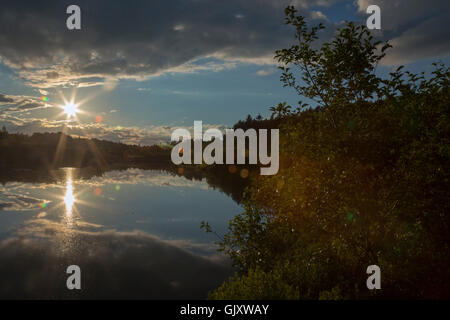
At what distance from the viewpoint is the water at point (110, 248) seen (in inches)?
814

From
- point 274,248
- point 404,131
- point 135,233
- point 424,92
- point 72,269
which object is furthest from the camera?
point 135,233

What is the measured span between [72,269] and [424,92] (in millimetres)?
24573

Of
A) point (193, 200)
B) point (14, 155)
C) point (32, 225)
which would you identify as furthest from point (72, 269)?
point (14, 155)

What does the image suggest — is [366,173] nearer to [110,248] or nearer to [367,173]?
[367,173]

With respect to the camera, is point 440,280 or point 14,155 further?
point 14,155

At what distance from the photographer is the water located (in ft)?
67.8

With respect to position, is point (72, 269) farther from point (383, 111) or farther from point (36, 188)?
point (36, 188)

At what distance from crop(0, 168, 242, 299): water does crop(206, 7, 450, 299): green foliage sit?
1213 cm

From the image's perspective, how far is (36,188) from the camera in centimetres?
6950

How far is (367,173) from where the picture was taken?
1030 cm

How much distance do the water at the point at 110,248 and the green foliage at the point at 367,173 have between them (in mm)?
12128

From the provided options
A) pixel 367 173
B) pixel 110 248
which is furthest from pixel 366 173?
pixel 110 248

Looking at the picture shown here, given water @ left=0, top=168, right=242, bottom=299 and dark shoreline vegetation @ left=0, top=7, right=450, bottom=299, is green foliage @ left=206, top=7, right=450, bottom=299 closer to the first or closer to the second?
dark shoreline vegetation @ left=0, top=7, right=450, bottom=299

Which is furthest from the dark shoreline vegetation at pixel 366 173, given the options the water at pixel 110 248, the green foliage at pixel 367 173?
the water at pixel 110 248
